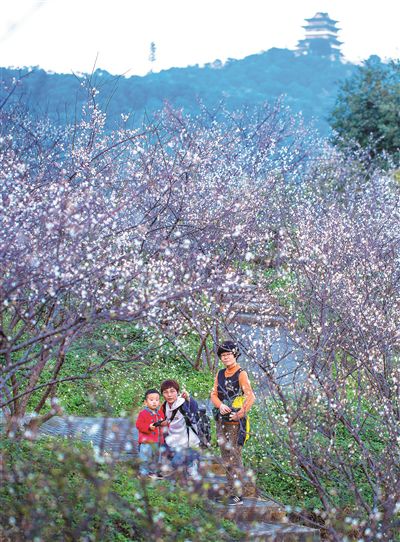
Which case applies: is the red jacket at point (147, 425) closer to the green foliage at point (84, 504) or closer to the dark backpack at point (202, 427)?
the dark backpack at point (202, 427)

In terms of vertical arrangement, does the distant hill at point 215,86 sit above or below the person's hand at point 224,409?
above

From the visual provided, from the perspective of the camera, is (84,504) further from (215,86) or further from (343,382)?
(215,86)

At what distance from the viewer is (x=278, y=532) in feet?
25.4

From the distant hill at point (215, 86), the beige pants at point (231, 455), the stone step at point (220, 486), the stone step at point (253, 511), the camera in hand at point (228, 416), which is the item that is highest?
the distant hill at point (215, 86)

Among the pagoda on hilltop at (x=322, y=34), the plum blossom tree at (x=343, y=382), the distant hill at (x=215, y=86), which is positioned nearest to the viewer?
the plum blossom tree at (x=343, y=382)

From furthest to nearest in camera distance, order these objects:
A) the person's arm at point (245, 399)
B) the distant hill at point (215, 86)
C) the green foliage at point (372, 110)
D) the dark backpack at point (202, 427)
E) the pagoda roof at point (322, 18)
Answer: the pagoda roof at point (322, 18) → the distant hill at point (215, 86) → the green foliage at point (372, 110) → the dark backpack at point (202, 427) → the person's arm at point (245, 399)

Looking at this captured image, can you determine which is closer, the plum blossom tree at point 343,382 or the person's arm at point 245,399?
the person's arm at point 245,399

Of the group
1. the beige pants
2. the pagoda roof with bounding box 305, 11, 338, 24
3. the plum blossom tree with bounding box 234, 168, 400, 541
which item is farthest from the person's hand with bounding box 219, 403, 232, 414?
the pagoda roof with bounding box 305, 11, 338, 24

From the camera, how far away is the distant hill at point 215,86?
3095cm

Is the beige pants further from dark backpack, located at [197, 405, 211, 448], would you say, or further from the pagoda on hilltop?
the pagoda on hilltop

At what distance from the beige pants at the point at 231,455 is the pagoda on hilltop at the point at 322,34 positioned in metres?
78.6

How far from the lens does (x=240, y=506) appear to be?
26.5 ft

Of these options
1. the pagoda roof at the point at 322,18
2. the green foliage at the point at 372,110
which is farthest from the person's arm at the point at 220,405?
the pagoda roof at the point at 322,18

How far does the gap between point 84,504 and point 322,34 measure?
282 ft
